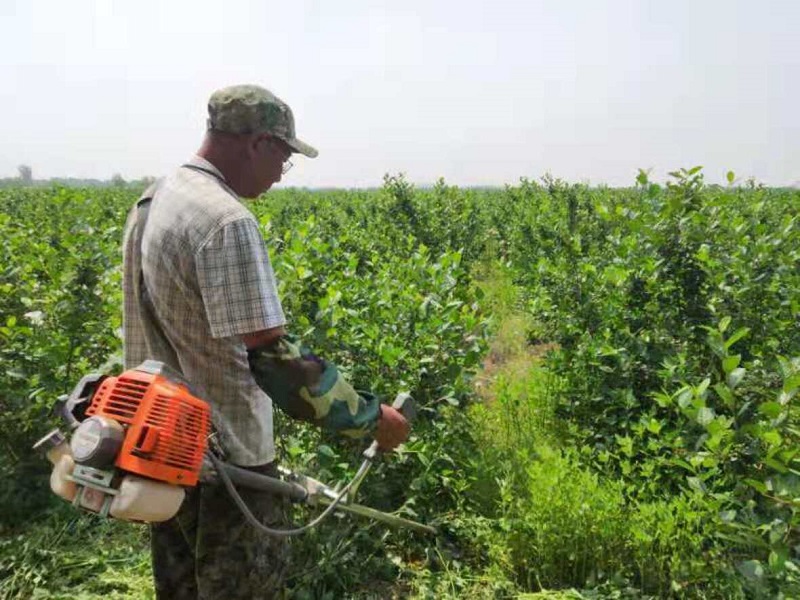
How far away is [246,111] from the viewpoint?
→ 193cm

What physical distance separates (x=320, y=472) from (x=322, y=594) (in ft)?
1.83

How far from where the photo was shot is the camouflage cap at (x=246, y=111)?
75.9 inches

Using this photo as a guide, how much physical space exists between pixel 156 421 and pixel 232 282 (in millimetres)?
431

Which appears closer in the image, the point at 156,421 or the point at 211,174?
the point at 156,421

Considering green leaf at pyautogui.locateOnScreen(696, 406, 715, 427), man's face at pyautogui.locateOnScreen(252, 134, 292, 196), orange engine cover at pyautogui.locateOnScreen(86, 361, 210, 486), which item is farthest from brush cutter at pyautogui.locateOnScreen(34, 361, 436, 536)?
green leaf at pyautogui.locateOnScreen(696, 406, 715, 427)

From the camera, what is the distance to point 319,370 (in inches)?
73.4

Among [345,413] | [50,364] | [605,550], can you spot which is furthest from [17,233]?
[605,550]

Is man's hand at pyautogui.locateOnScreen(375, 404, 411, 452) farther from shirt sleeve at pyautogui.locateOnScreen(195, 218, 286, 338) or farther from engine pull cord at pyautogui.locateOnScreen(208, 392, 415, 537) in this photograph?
shirt sleeve at pyautogui.locateOnScreen(195, 218, 286, 338)

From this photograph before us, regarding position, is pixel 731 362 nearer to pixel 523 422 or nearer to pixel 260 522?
pixel 260 522

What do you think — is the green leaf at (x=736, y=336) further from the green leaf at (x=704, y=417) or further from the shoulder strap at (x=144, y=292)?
the shoulder strap at (x=144, y=292)

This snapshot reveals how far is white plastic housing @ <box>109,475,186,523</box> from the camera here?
5.07 feet

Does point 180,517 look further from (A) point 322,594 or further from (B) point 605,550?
(B) point 605,550

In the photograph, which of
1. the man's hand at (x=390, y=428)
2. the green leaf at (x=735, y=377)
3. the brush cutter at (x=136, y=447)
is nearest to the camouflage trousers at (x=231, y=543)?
the brush cutter at (x=136, y=447)

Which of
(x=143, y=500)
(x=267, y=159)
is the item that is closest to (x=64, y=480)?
(x=143, y=500)
